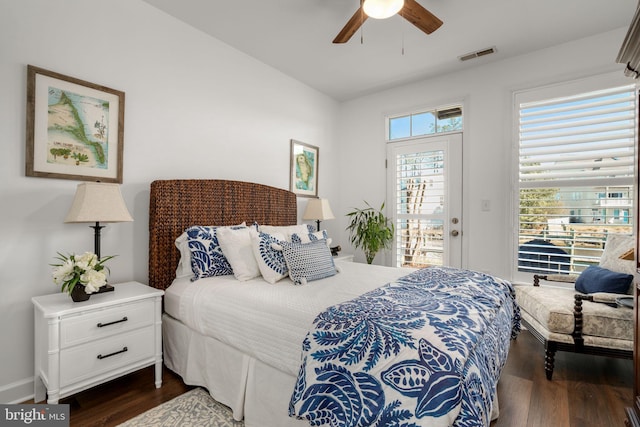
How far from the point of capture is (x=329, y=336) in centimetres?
134

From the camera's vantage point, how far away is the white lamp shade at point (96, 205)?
1875mm

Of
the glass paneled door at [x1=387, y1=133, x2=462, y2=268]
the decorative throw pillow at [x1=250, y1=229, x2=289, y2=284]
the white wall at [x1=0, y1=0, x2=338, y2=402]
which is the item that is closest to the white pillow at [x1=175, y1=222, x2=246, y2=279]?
the white wall at [x1=0, y1=0, x2=338, y2=402]

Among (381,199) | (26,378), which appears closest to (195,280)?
(26,378)

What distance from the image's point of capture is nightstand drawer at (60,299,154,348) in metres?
1.70

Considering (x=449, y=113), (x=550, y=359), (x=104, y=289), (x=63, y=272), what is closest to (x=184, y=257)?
(x=104, y=289)

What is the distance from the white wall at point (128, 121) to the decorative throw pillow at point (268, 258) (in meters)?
0.97

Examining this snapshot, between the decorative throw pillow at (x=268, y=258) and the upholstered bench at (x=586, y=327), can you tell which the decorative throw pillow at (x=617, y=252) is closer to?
the upholstered bench at (x=586, y=327)

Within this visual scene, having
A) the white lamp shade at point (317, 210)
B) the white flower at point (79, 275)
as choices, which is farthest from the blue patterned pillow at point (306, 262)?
the white lamp shade at point (317, 210)

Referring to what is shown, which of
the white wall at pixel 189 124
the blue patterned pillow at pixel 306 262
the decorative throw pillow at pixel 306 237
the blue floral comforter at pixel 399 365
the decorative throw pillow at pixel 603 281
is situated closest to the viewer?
the blue floral comforter at pixel 399 365

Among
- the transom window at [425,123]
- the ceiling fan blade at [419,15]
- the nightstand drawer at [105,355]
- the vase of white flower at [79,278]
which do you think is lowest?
the nightstand drawer at [105,355]

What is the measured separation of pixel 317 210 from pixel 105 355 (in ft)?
8.01

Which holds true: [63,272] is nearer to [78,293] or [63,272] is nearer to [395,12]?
[78,293]

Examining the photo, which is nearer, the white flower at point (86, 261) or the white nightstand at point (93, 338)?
the white nightstand at point (93, 338)

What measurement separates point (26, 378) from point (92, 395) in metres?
0.41
